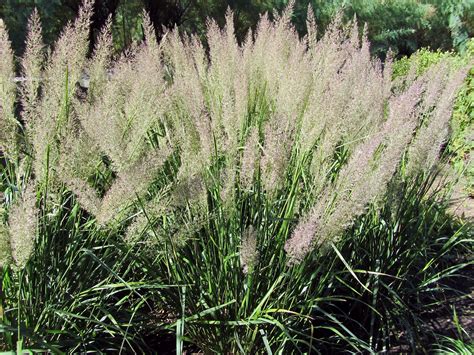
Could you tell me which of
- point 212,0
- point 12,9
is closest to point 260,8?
point 212,0

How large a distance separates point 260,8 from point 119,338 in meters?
8.44

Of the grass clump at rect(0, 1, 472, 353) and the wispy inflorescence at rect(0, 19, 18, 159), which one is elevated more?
the wispy inflorescence at rect(0, 19, 18, 159)

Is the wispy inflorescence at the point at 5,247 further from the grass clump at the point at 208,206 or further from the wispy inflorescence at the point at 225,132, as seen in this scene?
the wispy inflorescence at the point at 225,132

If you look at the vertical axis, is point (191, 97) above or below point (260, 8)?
above

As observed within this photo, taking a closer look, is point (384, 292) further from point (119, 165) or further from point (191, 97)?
point (119, 165)

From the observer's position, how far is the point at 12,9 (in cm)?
782

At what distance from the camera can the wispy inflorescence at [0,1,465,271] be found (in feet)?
6.11

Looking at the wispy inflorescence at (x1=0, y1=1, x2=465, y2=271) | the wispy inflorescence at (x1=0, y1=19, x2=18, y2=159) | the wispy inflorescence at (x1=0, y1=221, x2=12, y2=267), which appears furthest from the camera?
the wispy inflorescence at (x1=0, y1=19, x2=18, y2=159)

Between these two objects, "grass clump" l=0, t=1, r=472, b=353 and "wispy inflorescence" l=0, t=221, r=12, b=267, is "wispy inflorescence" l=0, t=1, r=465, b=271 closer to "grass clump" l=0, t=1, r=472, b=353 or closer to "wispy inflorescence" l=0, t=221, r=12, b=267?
"grass clump" l=0, t=1, r=472, b=353

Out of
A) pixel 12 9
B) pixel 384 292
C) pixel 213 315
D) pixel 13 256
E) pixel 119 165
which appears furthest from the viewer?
pixel 12 9

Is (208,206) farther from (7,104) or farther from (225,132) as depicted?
(7,104)

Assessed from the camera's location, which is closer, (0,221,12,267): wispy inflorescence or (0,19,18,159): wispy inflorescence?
(0,221,12,267): wispy inflorescence

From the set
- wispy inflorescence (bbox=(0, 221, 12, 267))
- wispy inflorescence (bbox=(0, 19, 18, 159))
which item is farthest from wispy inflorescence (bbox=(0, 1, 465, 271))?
wispy inflorescence (bbox=(0, 221, 12, 267))

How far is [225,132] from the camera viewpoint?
7.68 ft
